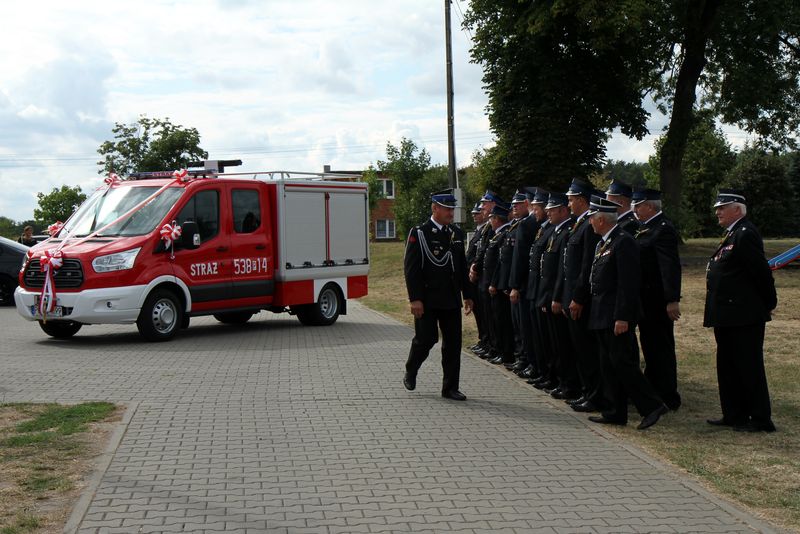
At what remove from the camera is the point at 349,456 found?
7223mm

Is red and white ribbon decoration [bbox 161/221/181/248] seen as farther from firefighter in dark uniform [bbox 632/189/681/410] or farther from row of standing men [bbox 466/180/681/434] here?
firefighter in dark uniform [bbox 632/189/681/410]

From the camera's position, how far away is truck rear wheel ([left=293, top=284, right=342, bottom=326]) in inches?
694

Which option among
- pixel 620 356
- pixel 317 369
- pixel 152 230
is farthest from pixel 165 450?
pixel 152 230

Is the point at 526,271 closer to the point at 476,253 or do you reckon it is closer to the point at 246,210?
the point at 476,253

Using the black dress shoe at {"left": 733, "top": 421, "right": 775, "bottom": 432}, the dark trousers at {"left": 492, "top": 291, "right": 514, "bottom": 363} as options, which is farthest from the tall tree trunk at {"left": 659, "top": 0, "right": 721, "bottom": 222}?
the black dress shoe at {"left": 733, "top": 421, "right": 775, "bottom": 432}

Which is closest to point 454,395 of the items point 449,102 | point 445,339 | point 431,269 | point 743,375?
point 445,339

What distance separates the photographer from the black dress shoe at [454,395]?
Result: 9.74m

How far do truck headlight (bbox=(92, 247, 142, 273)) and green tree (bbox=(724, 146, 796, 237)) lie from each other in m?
52.8

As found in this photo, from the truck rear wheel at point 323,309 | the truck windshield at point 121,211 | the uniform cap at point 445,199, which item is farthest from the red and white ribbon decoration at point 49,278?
the uniform cap at point 445,199

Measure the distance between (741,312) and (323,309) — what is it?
412 inches

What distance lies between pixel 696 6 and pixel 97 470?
30.9 m

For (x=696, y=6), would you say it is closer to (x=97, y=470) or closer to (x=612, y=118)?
(x=612, y=118)

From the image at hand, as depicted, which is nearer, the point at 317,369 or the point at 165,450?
the point at 165,450

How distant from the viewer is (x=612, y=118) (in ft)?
119
